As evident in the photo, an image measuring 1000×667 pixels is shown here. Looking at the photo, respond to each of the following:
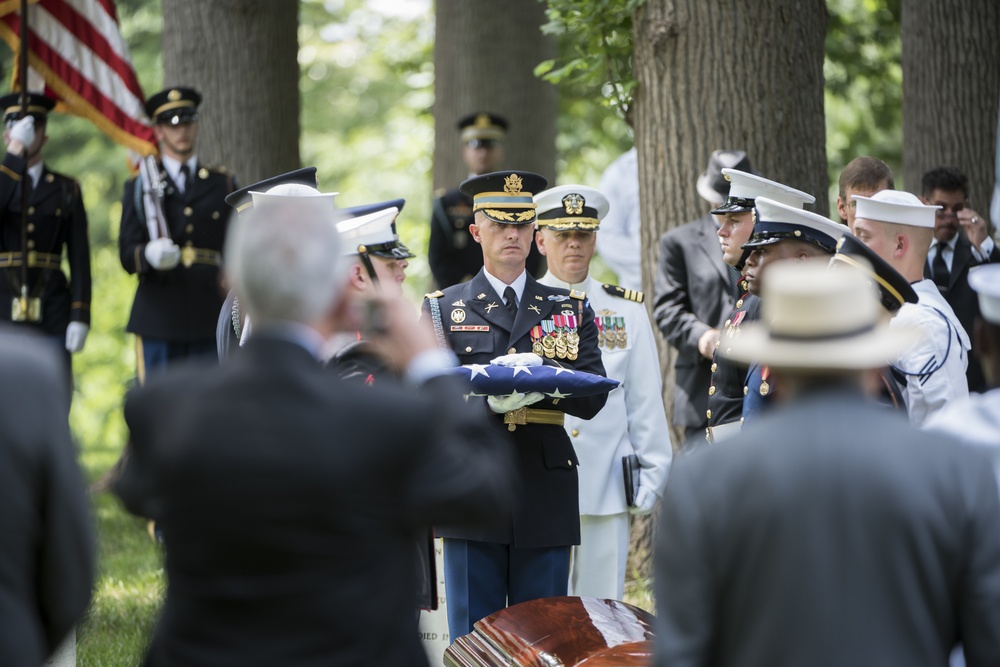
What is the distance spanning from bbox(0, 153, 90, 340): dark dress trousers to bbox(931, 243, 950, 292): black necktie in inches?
203

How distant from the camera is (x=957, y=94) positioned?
988cm

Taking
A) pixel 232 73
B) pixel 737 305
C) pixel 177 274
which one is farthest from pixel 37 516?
pixel 232 73

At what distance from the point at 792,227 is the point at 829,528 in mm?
2705

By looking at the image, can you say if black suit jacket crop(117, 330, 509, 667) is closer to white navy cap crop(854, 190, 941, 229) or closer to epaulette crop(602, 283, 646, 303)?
white navy cap crop(854, 190, 941, 229)

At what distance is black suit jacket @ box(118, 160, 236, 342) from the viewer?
8578 mm

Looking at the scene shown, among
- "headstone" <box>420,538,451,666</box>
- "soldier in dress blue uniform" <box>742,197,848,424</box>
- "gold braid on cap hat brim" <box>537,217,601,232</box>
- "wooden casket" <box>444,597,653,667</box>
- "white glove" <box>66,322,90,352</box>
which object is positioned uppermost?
"gold braid on cap hat brim" <box>537,217,601,232</box>

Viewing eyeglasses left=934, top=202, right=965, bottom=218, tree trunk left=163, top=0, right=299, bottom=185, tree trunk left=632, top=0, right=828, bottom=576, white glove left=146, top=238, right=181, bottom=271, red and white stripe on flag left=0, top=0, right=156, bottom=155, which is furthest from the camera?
tree trunk left=163, top=0, right=299, bottom=185

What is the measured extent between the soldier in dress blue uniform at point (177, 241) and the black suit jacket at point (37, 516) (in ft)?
18.5

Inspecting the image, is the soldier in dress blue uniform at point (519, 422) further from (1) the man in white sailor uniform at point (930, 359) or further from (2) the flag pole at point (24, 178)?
(2) the flag pole at point (24, 178)

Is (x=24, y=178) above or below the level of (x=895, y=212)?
above

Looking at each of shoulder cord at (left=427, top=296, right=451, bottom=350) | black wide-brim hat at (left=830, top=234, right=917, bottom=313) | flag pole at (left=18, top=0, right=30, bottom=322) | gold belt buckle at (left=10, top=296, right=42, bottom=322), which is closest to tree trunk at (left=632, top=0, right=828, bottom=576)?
shoulder cord at (left=427, top=296, right=451, bottom=350)

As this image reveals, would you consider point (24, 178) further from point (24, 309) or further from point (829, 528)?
point (829, 528)

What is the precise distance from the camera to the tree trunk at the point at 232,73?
978 centimetres

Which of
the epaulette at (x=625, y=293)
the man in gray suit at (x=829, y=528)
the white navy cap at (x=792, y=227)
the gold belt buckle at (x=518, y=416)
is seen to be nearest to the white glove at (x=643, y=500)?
the epaulette at (x=625, y=293)
